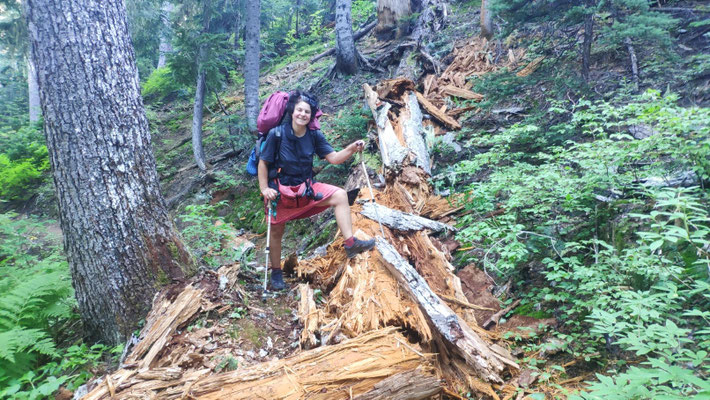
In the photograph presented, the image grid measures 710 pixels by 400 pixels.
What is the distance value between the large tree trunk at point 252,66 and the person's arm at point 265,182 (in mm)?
7265

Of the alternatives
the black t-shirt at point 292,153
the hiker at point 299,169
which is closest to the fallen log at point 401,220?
the hiker at point 299,169

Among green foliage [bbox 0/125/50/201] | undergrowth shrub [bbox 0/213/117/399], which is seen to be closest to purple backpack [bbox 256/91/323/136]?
undergrowth shrub [bbox 0/213/117/399]

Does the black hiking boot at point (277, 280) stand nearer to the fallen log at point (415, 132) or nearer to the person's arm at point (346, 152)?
the person's arm at point (346, 152)

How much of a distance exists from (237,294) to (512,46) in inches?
378

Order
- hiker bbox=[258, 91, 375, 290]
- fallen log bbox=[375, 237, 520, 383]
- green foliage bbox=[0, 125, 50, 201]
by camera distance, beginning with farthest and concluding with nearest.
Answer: green foliage bbox=[0, 125, 50, 201] < hiker bbox=[258, 91, 375, 290] < fallen log bbox=[375, 237, 520, 383]

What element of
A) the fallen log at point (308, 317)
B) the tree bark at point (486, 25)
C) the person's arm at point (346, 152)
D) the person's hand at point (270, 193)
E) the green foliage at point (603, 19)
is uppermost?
the tree bark at point (486, 25)

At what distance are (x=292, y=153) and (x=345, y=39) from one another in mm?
9716

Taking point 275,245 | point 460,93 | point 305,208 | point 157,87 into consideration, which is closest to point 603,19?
point 460,93

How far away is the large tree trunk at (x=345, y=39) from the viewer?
41.8 feet

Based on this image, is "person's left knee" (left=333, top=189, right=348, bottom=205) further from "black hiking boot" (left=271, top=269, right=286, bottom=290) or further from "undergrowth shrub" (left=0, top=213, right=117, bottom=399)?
"undergrowth shrub" (left=0, top=213, right=117, bottom=399)

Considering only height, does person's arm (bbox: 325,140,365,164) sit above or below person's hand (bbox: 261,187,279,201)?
above

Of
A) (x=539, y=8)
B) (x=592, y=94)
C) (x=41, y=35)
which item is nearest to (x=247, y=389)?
(x=41, y=35)

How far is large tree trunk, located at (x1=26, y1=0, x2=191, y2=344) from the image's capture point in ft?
11.5

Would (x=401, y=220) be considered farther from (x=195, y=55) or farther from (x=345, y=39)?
(x=345, y=39)
